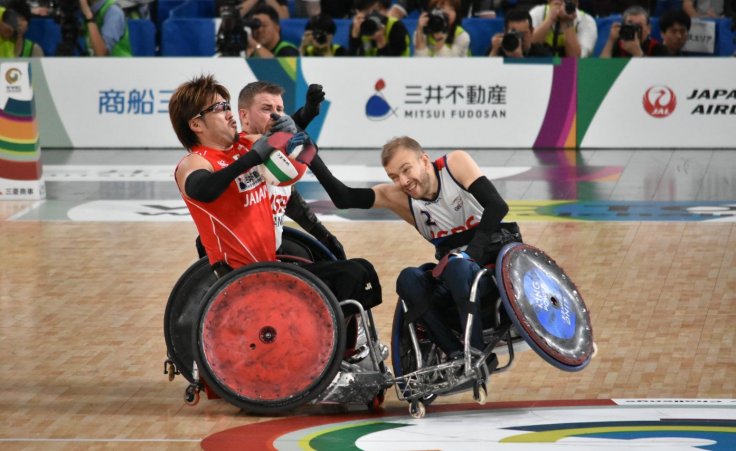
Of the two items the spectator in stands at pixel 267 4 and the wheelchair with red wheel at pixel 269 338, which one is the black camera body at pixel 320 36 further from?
the wheelchair with red wheel at pixel 269 338

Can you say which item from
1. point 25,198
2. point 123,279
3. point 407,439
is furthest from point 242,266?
point 25,198

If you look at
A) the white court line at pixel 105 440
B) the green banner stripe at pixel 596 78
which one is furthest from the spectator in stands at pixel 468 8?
→ the white court line at pixel 105 440

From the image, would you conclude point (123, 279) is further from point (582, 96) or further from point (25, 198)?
point (582, 96)

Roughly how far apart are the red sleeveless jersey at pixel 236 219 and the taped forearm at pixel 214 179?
15 cm

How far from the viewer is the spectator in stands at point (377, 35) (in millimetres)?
17109

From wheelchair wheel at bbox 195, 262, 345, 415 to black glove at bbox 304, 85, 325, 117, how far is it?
86cm

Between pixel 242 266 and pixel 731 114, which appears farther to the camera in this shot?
pixel 731 114

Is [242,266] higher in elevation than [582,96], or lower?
higher

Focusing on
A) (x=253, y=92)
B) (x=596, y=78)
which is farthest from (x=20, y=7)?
(x=253, y=92)

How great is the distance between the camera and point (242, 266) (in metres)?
7.34

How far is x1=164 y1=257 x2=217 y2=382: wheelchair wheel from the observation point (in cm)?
784

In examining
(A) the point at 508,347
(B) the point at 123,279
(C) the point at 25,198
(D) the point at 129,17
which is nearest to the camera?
(A) the point at 508,347

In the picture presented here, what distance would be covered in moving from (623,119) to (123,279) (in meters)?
7.66

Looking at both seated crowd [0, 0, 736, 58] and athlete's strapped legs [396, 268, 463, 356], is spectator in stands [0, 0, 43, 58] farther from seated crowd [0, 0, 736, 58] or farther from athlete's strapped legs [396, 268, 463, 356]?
athlete's strapped legs [396, 268, 463, 356]
